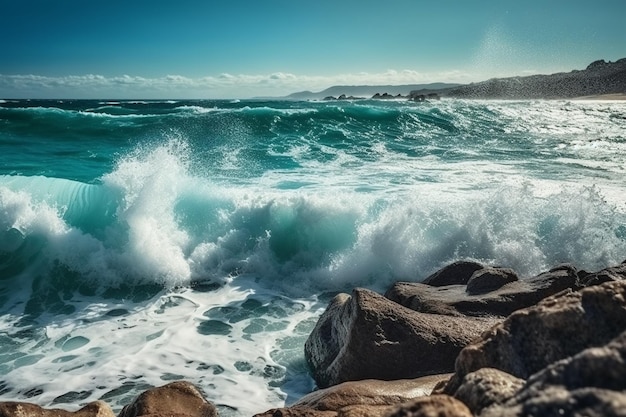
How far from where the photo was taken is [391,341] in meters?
4.16

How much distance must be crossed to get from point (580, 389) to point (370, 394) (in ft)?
7.86

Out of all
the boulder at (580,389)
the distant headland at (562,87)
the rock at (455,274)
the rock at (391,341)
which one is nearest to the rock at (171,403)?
the rock at (391,341)

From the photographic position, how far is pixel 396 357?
4.12m

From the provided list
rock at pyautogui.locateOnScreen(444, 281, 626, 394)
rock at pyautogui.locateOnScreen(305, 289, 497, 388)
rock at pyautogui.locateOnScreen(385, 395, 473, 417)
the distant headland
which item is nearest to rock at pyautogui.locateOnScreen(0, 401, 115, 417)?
rock at pyautogui.locateOnScreen(305, 289, 497, 388)

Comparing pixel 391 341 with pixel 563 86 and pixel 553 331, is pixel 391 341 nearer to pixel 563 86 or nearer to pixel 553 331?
pixel 553 331

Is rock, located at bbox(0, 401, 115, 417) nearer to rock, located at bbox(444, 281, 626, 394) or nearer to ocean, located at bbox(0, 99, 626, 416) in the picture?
ocean, located at bbox(0, 99, 626, 416)

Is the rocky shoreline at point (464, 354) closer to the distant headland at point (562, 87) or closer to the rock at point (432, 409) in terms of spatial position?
the rock at point (432, 409)

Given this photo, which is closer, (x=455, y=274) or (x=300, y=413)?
(x=300, y=413)

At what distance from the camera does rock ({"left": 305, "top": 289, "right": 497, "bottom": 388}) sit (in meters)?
4.09

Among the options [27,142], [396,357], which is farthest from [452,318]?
[27,142]

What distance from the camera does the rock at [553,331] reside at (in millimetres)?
1756

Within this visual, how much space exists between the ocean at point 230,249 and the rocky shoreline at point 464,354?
3.21ft

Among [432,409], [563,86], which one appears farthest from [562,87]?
[432,409]

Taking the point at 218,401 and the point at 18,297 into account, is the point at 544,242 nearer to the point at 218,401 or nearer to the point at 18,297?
the point at 218,401
